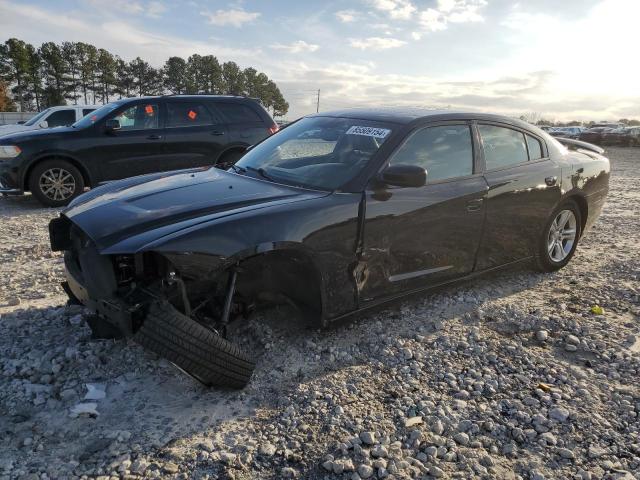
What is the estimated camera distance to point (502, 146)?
14.0 ft

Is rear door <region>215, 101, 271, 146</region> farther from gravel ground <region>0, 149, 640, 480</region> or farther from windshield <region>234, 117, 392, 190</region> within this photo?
gravel ground <region>0, 149, 640, 480</region>

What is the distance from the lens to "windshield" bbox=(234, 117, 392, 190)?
3430 millimetres

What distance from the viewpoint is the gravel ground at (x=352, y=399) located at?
2.27 metres

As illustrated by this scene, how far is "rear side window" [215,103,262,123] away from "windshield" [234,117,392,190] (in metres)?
4.41

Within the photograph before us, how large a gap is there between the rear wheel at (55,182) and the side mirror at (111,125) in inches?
31.0

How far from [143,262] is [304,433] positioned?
1224 mm

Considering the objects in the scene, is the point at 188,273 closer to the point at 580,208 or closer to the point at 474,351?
the point at 474,351

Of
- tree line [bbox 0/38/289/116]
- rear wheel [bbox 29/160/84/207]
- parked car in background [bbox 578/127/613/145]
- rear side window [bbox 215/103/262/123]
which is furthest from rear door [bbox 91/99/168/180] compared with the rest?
tree line [bbox 0/38/289/116]

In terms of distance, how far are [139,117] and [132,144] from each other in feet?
1.63

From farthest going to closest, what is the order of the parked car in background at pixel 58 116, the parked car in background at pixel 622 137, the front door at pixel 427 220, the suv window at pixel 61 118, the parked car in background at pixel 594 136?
the parked car in background at pixel 594 136 → the parked car in background at pixel 622 137 → the suv window at pixel 61 118 → the parked car in background at pixel 58 116 → the front door at pixel 427 220

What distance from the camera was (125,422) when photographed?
249cm

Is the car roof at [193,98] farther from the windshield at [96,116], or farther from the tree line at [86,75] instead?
the tree line at [86,75]

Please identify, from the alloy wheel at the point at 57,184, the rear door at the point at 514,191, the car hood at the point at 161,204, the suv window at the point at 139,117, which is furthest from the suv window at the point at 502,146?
the alloy wheel at the point at 57,184

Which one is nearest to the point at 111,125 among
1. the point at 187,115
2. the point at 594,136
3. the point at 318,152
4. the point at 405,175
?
the point at 187,115
